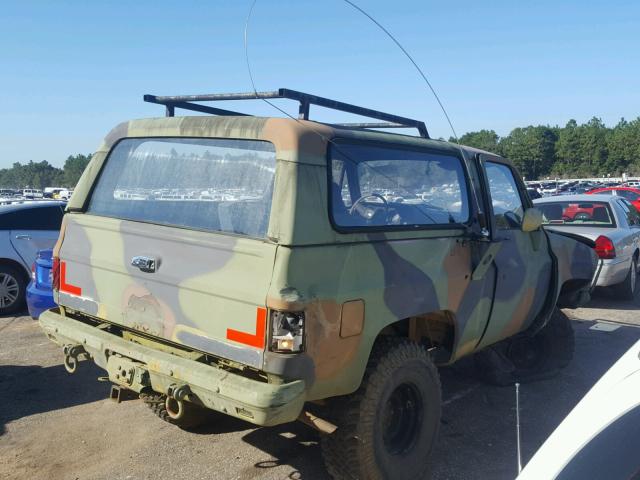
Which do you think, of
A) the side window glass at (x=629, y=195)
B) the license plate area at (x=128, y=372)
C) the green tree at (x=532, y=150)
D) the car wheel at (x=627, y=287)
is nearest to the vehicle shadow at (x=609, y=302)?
Result: the car wheel at (x=627, y=287)

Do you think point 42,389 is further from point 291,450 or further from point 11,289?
point 11,289

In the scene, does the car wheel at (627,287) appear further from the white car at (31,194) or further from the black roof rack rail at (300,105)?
the white car at (31,194)

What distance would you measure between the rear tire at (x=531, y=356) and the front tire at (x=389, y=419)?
172cm

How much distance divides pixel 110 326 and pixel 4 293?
17.2 ft

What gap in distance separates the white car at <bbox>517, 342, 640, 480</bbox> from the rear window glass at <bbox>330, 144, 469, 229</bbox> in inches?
62.4

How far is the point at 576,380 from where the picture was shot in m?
5.36

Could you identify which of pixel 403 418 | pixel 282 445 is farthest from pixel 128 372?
pixel 403 418

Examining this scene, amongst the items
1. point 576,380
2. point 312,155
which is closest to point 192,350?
point 312,155

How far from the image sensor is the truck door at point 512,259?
13.7 ft

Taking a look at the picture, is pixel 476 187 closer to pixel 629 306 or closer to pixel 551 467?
pixel 551 467

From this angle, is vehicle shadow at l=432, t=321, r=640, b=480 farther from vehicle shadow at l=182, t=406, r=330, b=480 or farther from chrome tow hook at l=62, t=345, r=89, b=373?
chrome tow hook at l=62, t=345, r=89, b=373

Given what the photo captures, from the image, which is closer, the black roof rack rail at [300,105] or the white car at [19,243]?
the black roof rack rail at [300,105]

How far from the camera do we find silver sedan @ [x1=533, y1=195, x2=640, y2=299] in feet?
26.1

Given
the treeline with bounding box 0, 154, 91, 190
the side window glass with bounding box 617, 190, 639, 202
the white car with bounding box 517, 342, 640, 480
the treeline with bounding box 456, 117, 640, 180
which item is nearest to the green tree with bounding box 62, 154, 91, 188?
the treeline with bounding box 0, 154, 91, 190
